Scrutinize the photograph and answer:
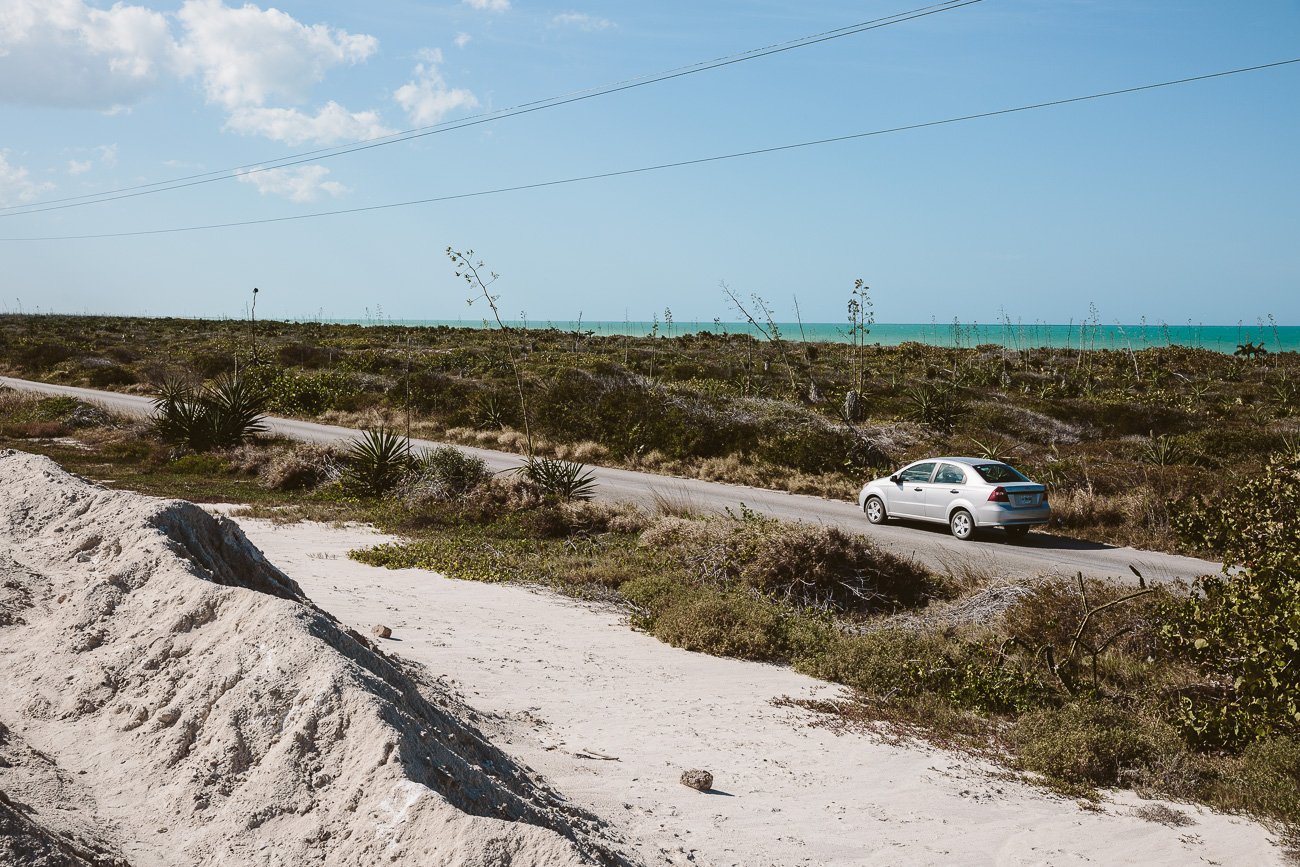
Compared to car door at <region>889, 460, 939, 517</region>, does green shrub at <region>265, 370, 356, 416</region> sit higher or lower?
higher

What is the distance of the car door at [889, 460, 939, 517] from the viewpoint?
1848 centimetres

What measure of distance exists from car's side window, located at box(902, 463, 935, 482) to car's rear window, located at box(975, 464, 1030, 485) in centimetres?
106

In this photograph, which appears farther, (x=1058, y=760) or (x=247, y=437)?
(x=247, y=437)

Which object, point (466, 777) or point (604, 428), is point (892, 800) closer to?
point (466, 777)

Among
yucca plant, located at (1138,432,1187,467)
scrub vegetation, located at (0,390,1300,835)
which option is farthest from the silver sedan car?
yucca plant, located at (1138,432,1187,467)

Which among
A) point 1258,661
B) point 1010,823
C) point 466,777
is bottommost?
point 1010,823

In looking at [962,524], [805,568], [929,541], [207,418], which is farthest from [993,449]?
[207,418]

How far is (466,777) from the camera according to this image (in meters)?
3.70

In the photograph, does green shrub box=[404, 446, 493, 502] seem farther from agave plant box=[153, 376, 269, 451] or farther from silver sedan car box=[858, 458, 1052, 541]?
silver sedan car box=[858, 458, 1052, 541]

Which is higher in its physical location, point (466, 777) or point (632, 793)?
point (466, 777)

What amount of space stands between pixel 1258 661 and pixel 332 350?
49131 millimetres

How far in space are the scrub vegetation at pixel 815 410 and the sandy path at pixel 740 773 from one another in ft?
12.8

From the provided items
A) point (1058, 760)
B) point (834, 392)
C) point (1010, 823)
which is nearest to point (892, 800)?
point (1010, 823)

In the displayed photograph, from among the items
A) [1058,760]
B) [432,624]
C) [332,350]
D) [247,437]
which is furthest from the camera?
[332,350]
